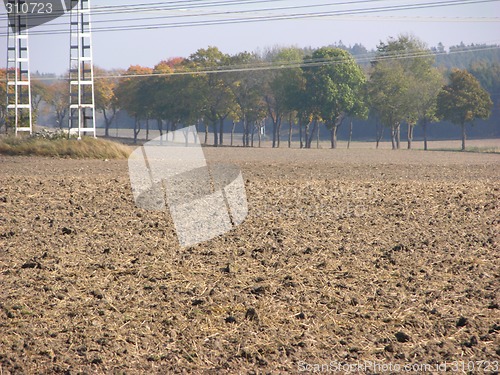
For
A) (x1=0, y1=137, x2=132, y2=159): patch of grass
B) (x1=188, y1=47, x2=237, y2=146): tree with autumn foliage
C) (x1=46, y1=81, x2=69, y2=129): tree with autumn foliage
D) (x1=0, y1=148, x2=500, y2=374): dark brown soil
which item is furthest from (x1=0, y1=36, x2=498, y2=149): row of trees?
(x1=0, y1=148, x2=500, y2=374): dark brown soil

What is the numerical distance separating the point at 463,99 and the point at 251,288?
241 feet

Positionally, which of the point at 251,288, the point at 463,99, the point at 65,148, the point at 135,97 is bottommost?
the point at 251,288

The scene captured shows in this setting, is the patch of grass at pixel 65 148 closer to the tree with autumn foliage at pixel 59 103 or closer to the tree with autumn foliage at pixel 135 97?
the tree with autumn foliage at pixel 135 97

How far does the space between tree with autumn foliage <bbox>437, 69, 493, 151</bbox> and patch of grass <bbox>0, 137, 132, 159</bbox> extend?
51493 mm

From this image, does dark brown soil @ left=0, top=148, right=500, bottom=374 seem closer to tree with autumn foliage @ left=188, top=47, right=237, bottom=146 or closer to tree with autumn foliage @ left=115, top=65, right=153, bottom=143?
tree with autumn foliage @ left=188, top=47, right=237, bottom=146

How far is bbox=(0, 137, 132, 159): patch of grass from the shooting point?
34.2 m

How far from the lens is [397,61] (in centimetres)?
9256

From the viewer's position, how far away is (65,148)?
34.4 meters

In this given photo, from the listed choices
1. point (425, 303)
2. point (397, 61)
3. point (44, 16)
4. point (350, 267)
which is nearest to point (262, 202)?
point (350, 267)

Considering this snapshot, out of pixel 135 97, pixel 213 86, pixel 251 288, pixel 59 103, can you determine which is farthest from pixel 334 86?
pixel 251 288

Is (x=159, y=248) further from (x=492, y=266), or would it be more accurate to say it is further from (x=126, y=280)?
(x=492, y=266)

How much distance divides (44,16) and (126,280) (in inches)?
1959

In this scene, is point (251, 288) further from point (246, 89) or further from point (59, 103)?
point (59, 103)

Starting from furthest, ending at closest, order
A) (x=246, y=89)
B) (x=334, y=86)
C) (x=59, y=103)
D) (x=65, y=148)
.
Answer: (x=59, y=103) → (x=246, y=89) → (x=334, y=86) → (x=65, y=148)
